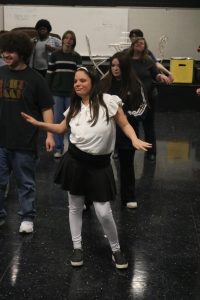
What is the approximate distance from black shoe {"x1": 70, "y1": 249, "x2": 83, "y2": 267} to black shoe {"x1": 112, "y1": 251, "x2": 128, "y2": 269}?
0.74ft

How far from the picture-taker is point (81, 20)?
437 inches

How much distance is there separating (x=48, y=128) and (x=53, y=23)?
8192 millimetres

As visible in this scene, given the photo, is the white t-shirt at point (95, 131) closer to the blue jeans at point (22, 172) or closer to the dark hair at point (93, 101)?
the dark hair at point (93, 101)

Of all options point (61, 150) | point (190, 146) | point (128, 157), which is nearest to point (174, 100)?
point (190, 146)

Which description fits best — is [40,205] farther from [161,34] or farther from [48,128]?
[161,34]

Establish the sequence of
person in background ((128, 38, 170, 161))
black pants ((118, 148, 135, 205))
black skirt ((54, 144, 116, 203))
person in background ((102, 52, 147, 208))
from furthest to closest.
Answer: person in background ((128, 38, 170, 161)), black pants ((118, 148, 135, 205)), person in background ((102, 52, 147, 208)), black skirt ((54, 144, 116, 203))

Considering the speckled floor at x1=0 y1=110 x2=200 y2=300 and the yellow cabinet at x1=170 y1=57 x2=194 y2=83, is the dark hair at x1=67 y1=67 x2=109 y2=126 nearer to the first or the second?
the speckled floor at x1=0 y1=110 x2=200 y2=300

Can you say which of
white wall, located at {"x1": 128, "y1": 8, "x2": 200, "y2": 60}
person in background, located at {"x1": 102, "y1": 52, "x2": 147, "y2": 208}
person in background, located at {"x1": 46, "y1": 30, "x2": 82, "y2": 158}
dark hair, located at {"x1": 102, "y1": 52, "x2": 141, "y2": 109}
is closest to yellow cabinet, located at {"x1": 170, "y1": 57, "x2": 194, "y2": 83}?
white wall, located at {"x1": 128, "y1": 8, "x2": 200, "y2": 60}

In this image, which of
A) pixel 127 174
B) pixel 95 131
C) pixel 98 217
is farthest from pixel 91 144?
pixel 127 174

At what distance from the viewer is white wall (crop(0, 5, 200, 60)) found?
10.9 meters

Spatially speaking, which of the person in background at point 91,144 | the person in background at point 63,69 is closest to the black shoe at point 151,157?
the person in background at point 63,69

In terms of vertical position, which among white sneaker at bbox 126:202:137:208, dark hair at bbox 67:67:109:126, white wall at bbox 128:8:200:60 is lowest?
white sneaker at bbox 126:202:137:208

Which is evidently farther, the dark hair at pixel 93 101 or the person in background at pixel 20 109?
the person in background at pixel 20 109

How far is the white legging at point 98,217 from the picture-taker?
10.5 feet
